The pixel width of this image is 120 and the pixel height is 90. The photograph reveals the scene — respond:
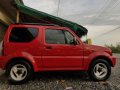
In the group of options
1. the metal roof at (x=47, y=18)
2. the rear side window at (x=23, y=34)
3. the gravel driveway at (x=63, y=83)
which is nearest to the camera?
the gravel driveway at (x=63, y=83)

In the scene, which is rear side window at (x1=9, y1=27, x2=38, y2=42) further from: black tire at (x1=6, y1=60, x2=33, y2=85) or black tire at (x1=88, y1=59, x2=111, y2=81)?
black tire at (x1=88, y1=59, x2=111, y2=81)

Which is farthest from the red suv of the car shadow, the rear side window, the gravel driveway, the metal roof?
the metal roof

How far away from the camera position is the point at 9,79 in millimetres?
7891

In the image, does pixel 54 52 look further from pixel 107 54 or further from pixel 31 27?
pixel 107 54

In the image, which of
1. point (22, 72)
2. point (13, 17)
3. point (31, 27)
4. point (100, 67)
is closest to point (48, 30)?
point (31, 27)

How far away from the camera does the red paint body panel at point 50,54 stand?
7.90 metres

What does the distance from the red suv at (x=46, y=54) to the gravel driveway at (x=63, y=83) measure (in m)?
0.33

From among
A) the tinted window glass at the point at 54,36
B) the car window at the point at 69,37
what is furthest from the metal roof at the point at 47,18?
the tinted window glass at the point at 54,36

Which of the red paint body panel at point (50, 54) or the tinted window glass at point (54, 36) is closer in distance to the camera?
the red paint body panel at point (50, 54)

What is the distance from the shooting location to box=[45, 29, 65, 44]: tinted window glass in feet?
27.3

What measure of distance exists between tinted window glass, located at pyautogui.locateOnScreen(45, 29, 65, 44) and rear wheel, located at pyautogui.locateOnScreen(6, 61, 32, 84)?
1160 millimetres

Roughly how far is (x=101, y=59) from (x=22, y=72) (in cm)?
277

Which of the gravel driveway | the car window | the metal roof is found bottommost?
the gravel driveway

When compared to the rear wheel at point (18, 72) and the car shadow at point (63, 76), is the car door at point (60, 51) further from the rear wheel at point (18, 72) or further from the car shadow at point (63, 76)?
the car shadow at point (63, 76)
